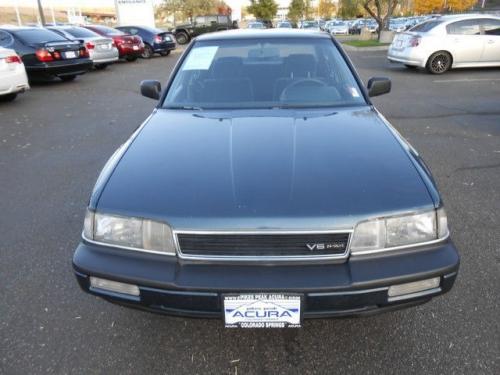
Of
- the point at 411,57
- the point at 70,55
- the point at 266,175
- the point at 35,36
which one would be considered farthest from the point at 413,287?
the point at 35,36

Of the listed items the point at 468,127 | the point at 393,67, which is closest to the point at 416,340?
the point at 468,127

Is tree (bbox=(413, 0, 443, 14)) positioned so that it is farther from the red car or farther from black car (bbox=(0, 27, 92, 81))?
→ black car (bbox=(0, 27, 92, 81))

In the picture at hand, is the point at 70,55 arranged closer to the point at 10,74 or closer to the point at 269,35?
the point at 10,74

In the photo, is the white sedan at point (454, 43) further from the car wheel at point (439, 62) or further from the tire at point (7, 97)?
the tire at point (7, 97)

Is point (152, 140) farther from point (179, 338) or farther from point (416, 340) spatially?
point (416, 340)

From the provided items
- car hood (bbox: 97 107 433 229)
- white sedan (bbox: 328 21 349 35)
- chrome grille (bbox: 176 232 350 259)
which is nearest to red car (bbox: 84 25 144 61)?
car hood (bbox: 97 107 433 229)

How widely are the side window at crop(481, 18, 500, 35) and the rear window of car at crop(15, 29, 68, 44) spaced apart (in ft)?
37.5

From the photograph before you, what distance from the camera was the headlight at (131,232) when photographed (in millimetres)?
1754

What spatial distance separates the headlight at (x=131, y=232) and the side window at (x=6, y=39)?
10.8 metres

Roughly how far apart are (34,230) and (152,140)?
1666mm

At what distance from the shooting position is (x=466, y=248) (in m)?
2.91

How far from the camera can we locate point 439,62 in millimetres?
11227

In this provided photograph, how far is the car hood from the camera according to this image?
66.6 inches

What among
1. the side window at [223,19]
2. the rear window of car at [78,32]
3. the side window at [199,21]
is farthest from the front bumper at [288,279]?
the side window at [223,19]
